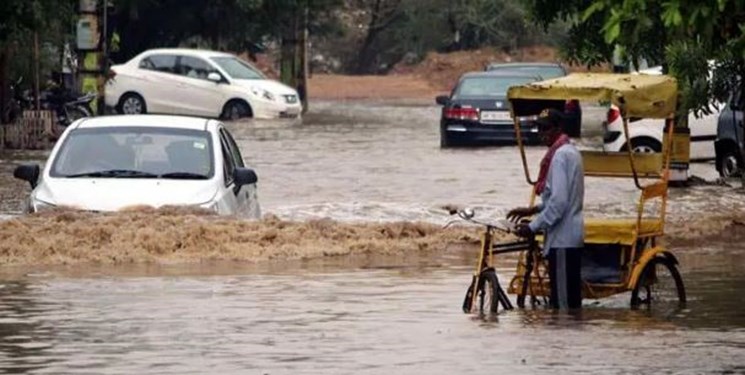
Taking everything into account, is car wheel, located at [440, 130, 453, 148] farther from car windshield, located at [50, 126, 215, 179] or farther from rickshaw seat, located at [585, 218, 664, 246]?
rickshaw seat, located at [585, 218, 664, 246]

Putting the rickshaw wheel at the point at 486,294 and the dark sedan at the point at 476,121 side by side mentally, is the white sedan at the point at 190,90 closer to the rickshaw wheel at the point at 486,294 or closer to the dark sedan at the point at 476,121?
the dark sedan at the point at 476,121

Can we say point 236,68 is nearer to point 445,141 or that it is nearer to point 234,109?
point 234,109

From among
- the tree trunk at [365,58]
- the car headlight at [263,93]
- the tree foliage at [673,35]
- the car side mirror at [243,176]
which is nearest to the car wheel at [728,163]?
the tree foliage at [673,35]

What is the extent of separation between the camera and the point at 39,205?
18.8 meters

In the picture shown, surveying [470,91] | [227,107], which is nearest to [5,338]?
[470,91]

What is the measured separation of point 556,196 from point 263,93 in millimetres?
32988

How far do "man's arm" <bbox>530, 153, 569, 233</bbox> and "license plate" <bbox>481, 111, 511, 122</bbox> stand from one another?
23175 mm

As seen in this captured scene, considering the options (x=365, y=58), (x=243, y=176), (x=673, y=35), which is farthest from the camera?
(x=365, y=58)

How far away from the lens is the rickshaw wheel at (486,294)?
48.3 ft

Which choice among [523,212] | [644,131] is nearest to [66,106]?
[644,131]

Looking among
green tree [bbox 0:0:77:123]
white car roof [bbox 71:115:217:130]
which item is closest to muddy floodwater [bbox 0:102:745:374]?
white car roof [bbox 71:115:217:130]

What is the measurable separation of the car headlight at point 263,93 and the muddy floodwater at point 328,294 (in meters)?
17.9

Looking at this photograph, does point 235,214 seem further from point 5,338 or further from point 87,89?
point 87,89

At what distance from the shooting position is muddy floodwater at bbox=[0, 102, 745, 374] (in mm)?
12594
